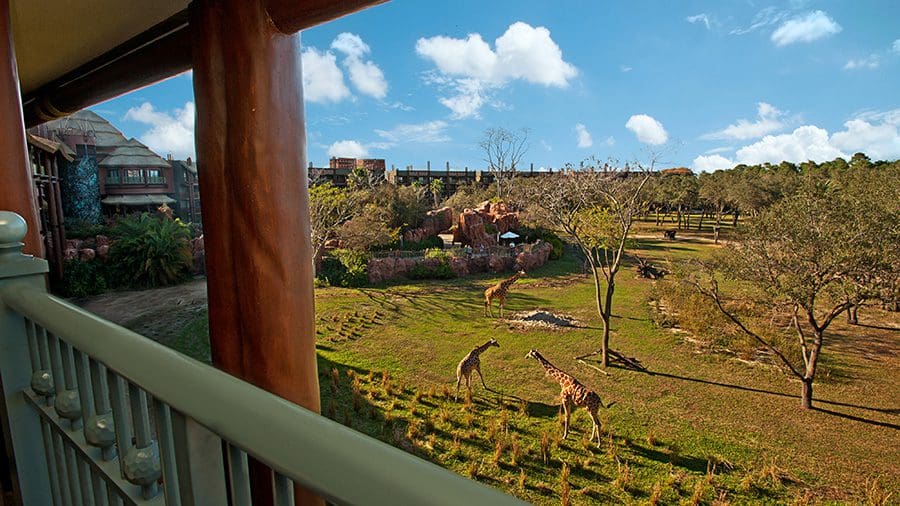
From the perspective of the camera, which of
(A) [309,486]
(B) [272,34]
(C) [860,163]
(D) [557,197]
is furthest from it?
(C) [860,163]

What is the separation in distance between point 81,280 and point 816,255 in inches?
576

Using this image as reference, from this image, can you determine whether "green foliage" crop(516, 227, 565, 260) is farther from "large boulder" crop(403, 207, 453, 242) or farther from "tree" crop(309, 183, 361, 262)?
"tree" crop(309, 183, 361, 262)

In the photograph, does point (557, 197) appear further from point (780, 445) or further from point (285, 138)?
point (285, 138)

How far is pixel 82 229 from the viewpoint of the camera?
13586mm

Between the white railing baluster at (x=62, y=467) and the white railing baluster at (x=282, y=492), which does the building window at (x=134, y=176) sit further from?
the white railing baluster at (x=282, y=492)

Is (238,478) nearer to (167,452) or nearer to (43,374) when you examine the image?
(167,452)

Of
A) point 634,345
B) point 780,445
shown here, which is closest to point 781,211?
point 634,345

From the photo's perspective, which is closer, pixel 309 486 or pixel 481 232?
pixel 309 486

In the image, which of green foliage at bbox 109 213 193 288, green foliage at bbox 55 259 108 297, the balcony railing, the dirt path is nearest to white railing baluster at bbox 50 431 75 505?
the balcony railing

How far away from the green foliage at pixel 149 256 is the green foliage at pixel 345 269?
3672 mm

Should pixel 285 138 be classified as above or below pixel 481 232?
above

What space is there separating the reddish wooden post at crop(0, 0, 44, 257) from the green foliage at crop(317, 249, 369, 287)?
11042 mm

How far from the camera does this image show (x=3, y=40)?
1.31 meters

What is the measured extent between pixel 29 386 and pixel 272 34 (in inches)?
42.6
